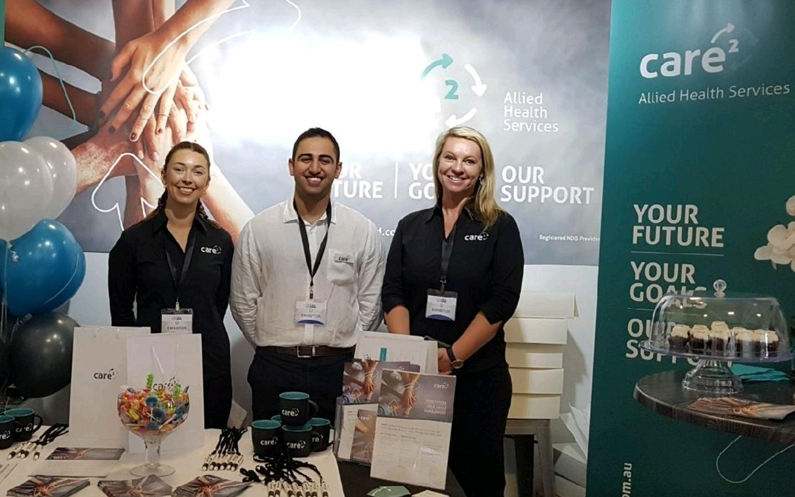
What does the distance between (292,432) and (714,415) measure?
1.06m

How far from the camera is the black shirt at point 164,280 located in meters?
2.68

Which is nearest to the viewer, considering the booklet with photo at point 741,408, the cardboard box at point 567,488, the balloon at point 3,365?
the booklet with photo at point 741,408

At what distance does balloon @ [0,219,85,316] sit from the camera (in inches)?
111

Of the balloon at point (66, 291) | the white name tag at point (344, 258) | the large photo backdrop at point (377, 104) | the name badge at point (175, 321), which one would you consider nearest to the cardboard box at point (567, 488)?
the large photo backdrop at point (377, 104)

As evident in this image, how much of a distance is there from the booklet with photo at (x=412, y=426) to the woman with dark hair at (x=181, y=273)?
3.76 feet

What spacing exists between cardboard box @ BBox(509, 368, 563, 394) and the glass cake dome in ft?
2.84

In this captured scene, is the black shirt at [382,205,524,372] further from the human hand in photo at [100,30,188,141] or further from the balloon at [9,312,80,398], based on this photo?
the human hand in photo at [100,30,188,141]

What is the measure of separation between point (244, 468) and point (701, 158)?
2169 mm

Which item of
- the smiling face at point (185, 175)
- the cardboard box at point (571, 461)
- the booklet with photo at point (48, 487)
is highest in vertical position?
the smiling face at point (185, 175)

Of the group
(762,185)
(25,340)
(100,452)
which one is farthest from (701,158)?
(25,340)

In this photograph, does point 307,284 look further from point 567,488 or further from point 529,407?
point 567,488

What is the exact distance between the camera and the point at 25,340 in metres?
2.86

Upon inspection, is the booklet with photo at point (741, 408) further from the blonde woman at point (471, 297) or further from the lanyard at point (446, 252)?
the lanyard at point (446, 252)

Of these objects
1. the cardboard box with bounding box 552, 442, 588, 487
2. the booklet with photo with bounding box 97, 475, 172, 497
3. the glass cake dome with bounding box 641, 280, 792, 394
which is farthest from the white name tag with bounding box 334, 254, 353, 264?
the cardboard box with bounding box 552, 442, 588, 487
